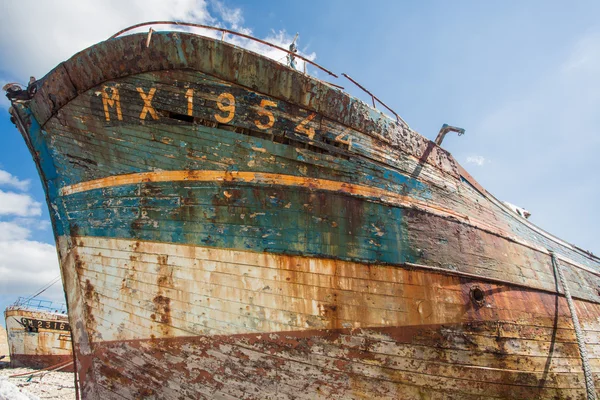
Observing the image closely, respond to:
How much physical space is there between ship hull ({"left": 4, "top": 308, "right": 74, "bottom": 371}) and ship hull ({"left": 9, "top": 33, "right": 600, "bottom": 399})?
51.6 feet

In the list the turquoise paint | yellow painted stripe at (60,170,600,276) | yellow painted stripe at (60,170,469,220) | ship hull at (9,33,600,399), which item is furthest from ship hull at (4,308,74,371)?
the turquoise paint

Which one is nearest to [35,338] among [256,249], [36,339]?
[36,339]

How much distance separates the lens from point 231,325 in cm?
377

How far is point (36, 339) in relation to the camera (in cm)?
1639

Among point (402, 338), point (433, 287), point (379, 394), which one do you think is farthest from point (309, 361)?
point (433, 287)

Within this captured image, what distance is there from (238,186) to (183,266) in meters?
1.11

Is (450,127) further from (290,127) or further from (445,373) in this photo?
(445,373)

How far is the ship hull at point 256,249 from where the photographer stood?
12.4 feet

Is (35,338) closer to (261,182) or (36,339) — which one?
(36,339)

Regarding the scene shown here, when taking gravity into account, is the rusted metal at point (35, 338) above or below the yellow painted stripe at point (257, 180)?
below

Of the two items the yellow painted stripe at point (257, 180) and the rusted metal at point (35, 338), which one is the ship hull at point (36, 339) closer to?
the rusted metal at point (35, 338)

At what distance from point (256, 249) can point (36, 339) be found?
18.3m

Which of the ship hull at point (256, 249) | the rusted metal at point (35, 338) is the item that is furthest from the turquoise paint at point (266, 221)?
the rusted metal at point (35, 338)

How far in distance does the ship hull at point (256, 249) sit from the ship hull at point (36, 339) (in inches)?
619
